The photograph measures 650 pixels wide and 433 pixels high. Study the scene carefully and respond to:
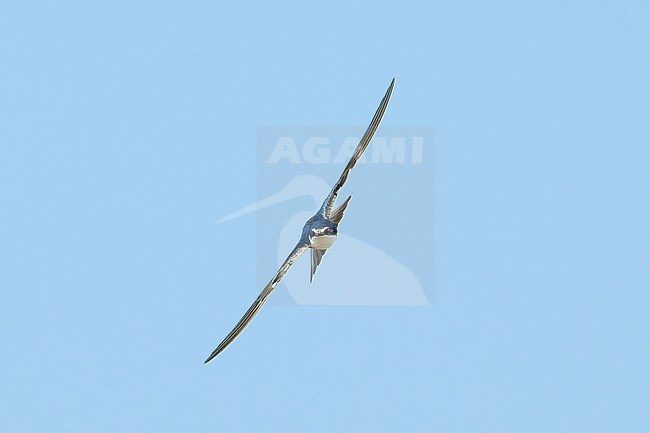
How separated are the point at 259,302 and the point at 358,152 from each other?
3994 mm

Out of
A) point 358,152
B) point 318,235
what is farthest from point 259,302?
point 358,152

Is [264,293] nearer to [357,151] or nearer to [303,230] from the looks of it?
[303,230]

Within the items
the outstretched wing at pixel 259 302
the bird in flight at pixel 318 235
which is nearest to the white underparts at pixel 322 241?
the bird in flight at pixel 318 235

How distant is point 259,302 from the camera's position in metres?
21.4

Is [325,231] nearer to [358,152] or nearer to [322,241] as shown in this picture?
[322,241]

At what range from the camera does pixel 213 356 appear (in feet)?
66.0

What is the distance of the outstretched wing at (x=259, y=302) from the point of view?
20800 mm

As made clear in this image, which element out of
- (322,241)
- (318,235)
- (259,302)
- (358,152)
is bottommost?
(259,302)

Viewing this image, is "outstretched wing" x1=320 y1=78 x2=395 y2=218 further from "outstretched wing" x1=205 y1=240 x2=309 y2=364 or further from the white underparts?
"outstretched wing" x1=205 y1=240 x2=309 y2=364

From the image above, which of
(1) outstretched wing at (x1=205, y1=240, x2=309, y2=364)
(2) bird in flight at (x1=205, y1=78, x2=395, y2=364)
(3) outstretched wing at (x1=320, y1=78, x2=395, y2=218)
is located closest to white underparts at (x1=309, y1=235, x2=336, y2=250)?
(2) bird in flight at (x1=205, y1=78, x2=395, y2=364)

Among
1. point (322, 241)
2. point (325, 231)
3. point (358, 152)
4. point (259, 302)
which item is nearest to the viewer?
point (259, 302)

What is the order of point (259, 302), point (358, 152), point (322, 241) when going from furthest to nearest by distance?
point (358, 152) → point (322, 241) → point (259, 302)

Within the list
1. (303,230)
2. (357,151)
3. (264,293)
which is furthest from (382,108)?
(264,293)

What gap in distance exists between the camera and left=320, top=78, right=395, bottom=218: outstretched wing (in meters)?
23.0
